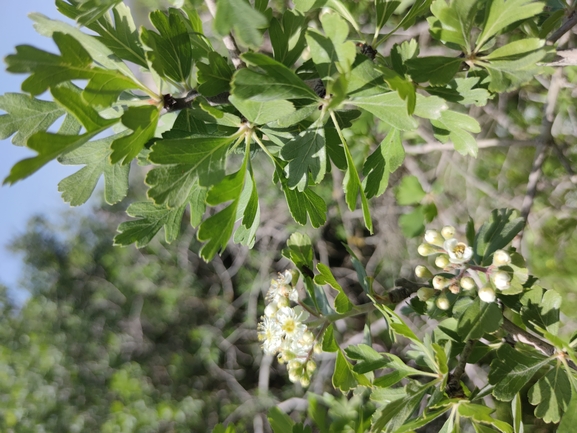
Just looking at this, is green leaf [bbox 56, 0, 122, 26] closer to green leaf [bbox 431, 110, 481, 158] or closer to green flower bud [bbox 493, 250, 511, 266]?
green leaf [bbox 431, 110, 481, 158]

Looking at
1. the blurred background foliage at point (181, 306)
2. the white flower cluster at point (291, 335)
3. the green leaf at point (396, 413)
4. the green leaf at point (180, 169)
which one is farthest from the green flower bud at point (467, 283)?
the blurred background foliage at point (181, 306)

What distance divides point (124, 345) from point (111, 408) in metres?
0.54

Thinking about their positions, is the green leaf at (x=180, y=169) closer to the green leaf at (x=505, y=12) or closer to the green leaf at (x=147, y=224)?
the green leaf at (x=147, y=224)

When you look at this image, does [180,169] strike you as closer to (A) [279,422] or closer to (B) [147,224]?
(B) [147,224]

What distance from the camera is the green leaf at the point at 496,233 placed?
3.44ft

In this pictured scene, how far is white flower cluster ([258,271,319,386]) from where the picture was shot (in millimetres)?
1163

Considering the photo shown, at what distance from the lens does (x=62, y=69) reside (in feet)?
2.31

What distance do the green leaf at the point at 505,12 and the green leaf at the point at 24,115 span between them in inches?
35.3

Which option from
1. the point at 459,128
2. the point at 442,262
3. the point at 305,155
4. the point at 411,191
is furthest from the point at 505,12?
the point at 411,191

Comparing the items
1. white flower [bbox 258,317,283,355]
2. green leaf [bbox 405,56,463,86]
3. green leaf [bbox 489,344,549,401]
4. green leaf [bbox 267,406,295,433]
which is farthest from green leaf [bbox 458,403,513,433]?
green leaf [bbox 405,56,463,86]

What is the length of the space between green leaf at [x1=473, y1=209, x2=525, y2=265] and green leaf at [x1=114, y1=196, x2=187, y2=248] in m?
0.77

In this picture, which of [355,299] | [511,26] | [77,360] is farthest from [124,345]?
[511,26]

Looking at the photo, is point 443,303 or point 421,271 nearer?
point 443,303

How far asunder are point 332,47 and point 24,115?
68cm
